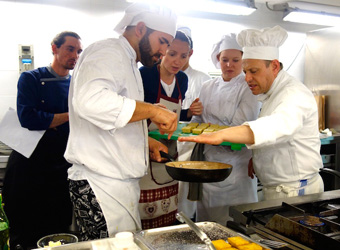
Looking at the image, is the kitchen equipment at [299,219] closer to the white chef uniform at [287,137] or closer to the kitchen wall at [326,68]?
the white chef uniform at [287,137]

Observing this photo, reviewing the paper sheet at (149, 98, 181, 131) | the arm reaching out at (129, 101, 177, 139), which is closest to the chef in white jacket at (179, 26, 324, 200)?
the arm reaching out at (129, 101, 177, 139)

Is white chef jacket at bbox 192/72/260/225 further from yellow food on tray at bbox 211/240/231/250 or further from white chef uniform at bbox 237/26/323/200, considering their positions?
yellow food on tray at bbox 211/240/231/250

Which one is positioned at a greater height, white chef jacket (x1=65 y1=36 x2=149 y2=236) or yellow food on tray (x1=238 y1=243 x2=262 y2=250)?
white chef jacket (x1=65 y1=36 x2=149 y2=236)

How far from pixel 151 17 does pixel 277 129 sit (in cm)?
77

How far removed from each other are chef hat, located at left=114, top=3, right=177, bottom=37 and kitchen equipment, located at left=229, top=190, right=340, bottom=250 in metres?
0.89

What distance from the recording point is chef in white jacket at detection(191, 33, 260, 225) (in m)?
2.42

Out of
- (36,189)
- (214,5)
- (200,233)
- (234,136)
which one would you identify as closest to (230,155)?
(234,136)

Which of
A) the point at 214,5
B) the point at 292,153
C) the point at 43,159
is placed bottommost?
the point at 43,159

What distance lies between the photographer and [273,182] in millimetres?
1815

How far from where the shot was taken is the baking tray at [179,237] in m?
1.08

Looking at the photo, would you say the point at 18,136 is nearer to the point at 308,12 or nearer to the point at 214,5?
the point at 214,5

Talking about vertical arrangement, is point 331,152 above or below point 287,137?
below

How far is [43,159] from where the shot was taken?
2732 mm

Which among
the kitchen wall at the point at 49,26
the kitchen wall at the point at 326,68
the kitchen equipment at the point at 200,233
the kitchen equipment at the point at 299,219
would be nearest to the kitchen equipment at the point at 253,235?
the kitchen equipment at the point at 299,219
